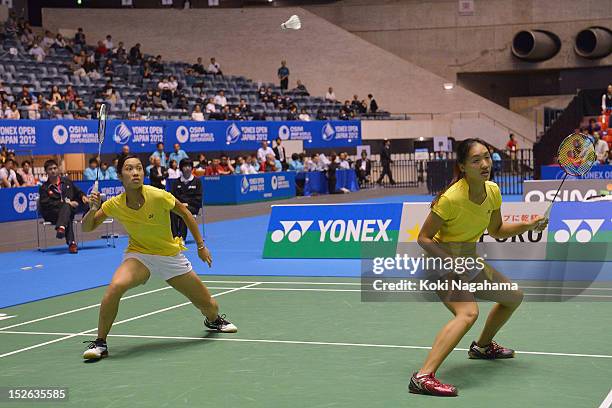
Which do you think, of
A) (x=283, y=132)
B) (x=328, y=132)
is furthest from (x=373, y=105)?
(x=283, y=132)

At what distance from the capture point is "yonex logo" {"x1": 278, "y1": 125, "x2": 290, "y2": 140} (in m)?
34.5

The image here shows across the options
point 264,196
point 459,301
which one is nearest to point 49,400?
point 459,301

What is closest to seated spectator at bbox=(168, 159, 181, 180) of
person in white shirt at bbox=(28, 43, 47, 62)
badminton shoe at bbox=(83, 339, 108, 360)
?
person in white shirt at bbox=(28, 43, 47, 62)

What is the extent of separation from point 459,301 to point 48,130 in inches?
807

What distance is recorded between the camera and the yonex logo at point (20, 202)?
23266 mm

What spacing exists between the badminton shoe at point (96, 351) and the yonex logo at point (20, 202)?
53.2 ft

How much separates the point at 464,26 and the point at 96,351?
4253 cm

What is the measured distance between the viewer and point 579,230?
13.6 m

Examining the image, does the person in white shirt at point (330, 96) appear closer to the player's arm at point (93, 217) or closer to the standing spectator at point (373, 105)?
the standing spectator at point (373, 105)

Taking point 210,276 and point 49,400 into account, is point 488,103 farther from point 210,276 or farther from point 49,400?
point 49,400

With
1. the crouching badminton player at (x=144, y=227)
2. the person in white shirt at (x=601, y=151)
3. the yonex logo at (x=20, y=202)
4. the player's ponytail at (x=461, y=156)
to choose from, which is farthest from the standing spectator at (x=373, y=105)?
the player's ponytail at (x=461, y=156)

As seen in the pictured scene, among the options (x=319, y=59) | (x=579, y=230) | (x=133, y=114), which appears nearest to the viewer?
(x=579, y=230)

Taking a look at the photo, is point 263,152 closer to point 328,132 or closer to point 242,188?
point 242,188

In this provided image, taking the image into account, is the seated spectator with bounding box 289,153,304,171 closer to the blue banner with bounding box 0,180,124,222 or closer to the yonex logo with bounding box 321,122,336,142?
the yonex logo with bounding box 321,122,336,142
